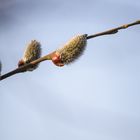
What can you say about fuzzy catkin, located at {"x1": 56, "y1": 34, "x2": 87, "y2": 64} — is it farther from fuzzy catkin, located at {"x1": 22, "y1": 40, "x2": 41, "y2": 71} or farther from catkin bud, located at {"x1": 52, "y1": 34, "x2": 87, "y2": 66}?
fuzzy catkin, located at {"x1": 22, "y1": 40, "x2": 41, "y2": 71}

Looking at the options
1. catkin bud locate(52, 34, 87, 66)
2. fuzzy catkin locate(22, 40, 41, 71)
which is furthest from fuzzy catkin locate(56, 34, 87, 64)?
fuzzy catkin locate(22, 40, 41, 71)

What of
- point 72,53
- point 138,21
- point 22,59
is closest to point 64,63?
point 72,53

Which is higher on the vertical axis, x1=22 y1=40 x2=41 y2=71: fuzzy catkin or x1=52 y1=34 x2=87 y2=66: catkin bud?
x1=22 y1=40 x2=41 y2=71: fuzzy catkin

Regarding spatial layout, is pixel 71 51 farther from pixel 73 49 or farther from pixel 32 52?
pixel 32 52

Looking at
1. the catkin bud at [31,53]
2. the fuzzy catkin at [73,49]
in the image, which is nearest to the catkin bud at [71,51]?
the fuzzy catkin at [73,49]

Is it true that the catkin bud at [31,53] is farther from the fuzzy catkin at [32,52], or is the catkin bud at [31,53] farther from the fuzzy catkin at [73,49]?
the fuzzy catkin at [73,49]

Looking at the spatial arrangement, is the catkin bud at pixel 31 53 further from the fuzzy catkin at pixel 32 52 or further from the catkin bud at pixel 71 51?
the catkin bud at pixel 71 51

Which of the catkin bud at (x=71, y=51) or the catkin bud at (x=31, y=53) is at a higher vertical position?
the catkin bud at (x=31, y=53)

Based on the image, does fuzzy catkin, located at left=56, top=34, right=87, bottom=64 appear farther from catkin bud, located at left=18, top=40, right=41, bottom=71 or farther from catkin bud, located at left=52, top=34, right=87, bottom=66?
catkin bud, located at left=18, top=40, right=41, bottom=71
